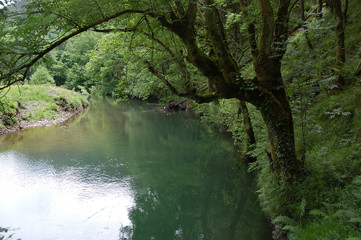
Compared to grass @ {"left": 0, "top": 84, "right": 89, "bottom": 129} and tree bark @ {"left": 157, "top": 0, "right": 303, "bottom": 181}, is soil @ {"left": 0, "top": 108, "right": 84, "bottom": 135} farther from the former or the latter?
tree bark @ {"left": 157, "top": 0, "right": 303, "bottom": 181}

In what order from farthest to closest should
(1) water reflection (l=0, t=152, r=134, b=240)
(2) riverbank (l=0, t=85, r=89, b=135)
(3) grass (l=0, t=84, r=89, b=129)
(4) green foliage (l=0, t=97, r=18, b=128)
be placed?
(3) grass (l=0, t=84, r=89, b=129) → (2) riverbank (l=0, t=85, r=89, b=135) → (4) green foliage (l=0, t=97, r=18, b=128) → (1) water reflection (l=0, t=152, r=134, b=240)

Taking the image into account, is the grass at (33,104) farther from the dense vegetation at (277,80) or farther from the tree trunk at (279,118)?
the tree trunk at (279,118)

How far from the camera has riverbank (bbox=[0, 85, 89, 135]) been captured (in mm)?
15414

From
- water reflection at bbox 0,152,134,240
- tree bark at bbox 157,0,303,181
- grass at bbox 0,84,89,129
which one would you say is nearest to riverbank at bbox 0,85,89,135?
grass at bbox 0,84,89,129

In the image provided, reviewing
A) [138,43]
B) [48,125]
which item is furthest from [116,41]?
[48,125]

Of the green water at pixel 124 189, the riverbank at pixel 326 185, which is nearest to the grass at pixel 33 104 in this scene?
the green water at pixel 124 189

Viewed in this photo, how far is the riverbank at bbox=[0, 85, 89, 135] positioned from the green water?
4.48ft

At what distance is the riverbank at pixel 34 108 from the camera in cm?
1541

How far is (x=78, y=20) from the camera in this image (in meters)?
4.28

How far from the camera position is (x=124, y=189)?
850cm

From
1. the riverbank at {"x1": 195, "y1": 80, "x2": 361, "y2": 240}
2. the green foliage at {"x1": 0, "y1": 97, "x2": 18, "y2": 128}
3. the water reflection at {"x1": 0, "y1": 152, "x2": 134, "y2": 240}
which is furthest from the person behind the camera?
the green foliage at {"x1": 0, "y1": 97, "x2": 18, "y2": 128}

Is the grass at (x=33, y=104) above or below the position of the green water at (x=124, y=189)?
above

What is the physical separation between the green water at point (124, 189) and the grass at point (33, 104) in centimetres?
161

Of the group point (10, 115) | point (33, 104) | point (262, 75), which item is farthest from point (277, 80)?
point (33, 104)
